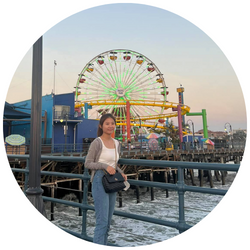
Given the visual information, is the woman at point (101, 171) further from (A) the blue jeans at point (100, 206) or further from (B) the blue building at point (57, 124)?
(B) the blue building at point (57, 124)

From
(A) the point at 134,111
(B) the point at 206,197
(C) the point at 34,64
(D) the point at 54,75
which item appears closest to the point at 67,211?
(B) the point at 206,197

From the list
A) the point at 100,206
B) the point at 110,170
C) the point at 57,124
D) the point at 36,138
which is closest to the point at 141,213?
the point at 36,138

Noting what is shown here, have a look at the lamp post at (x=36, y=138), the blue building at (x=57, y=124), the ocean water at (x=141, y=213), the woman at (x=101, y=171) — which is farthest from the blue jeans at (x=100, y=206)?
the blue building at (x=57, y=124)

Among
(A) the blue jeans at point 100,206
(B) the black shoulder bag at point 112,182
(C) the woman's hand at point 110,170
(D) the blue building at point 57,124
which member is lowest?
(A) the blue jeans at point 100,206

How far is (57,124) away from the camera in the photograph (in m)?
21.6

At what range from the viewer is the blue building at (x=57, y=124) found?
19781 millimetres

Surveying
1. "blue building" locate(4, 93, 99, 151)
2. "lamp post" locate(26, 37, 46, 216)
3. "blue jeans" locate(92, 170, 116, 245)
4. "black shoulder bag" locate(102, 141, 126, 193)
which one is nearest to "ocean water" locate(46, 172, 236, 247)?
"lamp post" locate(26, 37, 46, 216)

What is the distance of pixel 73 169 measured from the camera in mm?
15094

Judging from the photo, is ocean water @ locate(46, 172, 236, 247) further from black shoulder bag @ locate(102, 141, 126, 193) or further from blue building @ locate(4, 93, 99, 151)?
blue building @ locate(4, 93, 99, 151)

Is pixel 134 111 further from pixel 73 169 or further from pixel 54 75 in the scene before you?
pixel 73 169

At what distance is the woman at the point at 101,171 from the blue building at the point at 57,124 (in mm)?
17080

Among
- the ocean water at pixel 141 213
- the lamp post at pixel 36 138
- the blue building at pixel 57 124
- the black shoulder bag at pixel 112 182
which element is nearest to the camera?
the black shoulder bag at pixel 112 182

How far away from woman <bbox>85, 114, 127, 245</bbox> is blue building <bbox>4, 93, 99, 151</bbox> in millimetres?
17080

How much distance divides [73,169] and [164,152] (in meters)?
9.04
